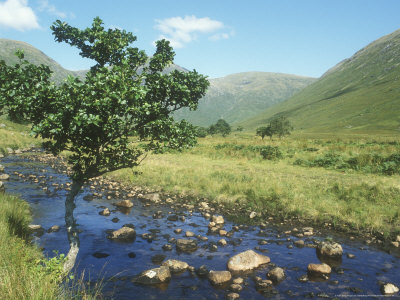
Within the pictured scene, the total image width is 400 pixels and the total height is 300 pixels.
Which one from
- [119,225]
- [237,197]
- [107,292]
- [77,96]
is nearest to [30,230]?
[119,225]

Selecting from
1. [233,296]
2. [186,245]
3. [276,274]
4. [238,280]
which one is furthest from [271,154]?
[233,296]

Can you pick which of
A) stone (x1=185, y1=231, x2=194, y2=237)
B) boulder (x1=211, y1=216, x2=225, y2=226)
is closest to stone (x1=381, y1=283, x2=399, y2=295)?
stone (x1=185, y1=231, x2=194, y2=237)

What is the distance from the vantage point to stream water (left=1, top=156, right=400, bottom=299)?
29.1 ft

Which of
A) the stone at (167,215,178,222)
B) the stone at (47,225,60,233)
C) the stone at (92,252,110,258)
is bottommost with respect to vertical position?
the stone at (167,215,178,222)

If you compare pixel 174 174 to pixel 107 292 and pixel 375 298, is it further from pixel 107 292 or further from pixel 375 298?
pixel 375 298

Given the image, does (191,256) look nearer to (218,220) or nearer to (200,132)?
(218,220)

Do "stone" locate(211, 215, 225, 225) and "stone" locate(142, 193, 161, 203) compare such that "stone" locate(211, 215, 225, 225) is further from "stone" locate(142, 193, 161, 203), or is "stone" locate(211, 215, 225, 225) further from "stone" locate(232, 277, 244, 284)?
"stone" locate(232, 277, 244, 284)

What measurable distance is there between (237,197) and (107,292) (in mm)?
11929

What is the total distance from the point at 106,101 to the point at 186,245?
7.54 meters

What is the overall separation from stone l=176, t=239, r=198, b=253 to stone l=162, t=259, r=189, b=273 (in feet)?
5.22

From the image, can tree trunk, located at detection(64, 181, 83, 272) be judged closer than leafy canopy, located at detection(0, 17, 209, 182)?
No

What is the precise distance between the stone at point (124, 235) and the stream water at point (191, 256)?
367 mm

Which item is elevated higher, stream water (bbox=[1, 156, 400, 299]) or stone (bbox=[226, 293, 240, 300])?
stone (bbox=[226, 293, 240, 300])

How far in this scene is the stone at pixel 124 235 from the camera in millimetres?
13008
